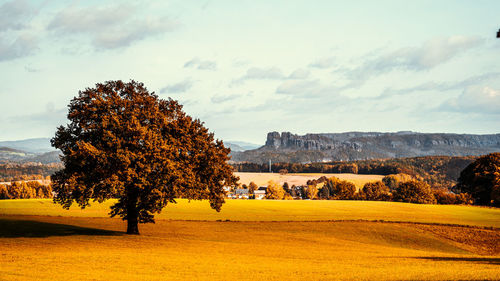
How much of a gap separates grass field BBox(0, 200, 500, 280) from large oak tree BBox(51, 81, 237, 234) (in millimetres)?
4853

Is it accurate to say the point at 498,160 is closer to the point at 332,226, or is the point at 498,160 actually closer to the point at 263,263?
the point at 332,226

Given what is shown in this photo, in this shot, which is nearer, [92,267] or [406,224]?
[92,267]

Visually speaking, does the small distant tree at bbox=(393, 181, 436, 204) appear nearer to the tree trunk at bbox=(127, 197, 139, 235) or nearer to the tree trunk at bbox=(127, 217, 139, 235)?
the tree trunk at bbox=(127, 217, 139, 235)

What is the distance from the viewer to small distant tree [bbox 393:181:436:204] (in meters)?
125

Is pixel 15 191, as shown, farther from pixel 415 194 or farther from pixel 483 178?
pixel 483 178

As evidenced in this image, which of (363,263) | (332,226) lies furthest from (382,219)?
(363,263)

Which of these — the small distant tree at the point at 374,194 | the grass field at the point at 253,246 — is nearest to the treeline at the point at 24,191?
the grass field at the point at 253,246

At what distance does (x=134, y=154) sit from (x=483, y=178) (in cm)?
9828

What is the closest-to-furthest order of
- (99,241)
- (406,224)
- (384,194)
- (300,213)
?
1. (99,241)
2. (406,224)
3. (300,213)
4. (384,194)

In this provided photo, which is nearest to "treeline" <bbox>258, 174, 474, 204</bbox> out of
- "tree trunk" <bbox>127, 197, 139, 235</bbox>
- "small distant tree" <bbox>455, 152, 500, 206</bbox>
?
"small distant tree" <bbox>455, 152, 500, 206</bbox>

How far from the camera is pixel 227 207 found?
9075 cm

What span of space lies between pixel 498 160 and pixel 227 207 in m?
69.6

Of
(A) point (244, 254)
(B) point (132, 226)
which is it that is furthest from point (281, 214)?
(A) point (244, 254)

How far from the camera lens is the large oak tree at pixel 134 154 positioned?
3878 centimetres
